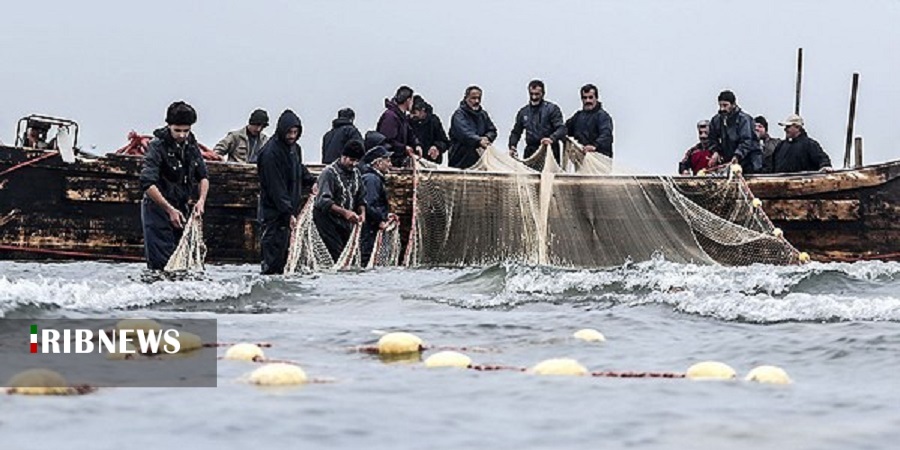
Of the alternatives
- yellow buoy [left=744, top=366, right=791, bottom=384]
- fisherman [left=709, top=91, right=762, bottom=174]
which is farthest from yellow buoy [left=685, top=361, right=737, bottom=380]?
fisherman [left=709, top=91, right=762, bottom=174]

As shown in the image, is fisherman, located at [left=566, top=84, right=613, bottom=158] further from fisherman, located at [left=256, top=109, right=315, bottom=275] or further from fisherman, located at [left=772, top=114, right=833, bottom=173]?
fisherman, located at [left=256, top=109, right=315, bottom=275]

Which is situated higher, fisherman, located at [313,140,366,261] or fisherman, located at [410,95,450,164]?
fisherman, located at [410,95,450,164]

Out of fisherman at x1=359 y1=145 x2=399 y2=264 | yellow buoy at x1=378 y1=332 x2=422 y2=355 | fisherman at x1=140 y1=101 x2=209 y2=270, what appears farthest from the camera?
fisherman at x1=359 y1=145 x2=399 y2=264

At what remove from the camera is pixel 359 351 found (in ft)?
17.9

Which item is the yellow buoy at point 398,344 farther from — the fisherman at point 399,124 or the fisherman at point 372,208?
the fisherman at point 399,124

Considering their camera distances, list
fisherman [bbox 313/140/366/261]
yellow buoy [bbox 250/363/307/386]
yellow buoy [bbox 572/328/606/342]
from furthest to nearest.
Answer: fisherman [bbox 313/140/366/261] → yellow buoy [bbox 572/328/606/342] → yellow buoy [bbox 250/363/307/386]

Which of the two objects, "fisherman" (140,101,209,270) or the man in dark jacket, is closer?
"fisherman" (140,101,209,270)

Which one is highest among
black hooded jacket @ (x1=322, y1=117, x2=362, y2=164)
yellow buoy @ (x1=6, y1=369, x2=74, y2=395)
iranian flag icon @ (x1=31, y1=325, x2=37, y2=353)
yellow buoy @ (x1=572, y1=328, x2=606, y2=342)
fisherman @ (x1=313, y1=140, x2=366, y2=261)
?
black hooded jacket @ (x1=322, y1=117, x2=362, y2=164)

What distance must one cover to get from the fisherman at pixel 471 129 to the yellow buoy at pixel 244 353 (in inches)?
402

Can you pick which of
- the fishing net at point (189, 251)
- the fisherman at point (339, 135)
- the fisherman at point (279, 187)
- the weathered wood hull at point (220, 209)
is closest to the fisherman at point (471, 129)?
the weathered wood hull at point (220, 209)

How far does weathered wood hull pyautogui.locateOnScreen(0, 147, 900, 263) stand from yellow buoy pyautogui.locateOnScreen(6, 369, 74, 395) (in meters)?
11.0

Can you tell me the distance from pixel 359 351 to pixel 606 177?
9.31m

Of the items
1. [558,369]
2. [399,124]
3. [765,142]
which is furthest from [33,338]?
[765,142]

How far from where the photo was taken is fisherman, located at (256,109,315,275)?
11.1 metres
